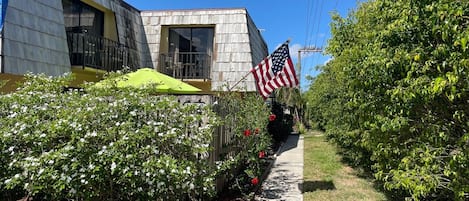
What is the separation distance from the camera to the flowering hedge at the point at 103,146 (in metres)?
4.07

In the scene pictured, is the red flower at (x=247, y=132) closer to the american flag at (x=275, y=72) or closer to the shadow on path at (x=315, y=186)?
the shadow on path at (x=315, y=186)

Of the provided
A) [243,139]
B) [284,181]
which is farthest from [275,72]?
[284,181]

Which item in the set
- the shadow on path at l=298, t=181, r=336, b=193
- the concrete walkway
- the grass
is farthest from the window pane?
the shadow on path at l=298, t=181, r=336, b=193

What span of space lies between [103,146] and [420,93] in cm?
342

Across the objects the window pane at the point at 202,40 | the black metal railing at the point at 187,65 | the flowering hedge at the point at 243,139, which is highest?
the window pane at the point at 202,40

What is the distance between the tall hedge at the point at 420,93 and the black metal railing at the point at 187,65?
8629 mm

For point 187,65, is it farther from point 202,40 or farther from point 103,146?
point 103,146

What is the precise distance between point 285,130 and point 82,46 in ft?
36.1

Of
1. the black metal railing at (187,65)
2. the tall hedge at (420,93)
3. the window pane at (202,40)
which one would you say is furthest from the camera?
the window pane at (202,40)

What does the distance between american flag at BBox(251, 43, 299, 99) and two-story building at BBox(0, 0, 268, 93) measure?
626 millimetres

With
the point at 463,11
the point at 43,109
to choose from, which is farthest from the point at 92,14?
the point at 463,11

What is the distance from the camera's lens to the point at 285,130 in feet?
61.2

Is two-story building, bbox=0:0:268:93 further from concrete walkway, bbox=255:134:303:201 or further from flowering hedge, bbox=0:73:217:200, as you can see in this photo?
flowering hedge, bbox=0:73:217:200

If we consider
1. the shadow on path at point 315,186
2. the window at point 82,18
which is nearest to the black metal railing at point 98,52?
the window at point 82,18
